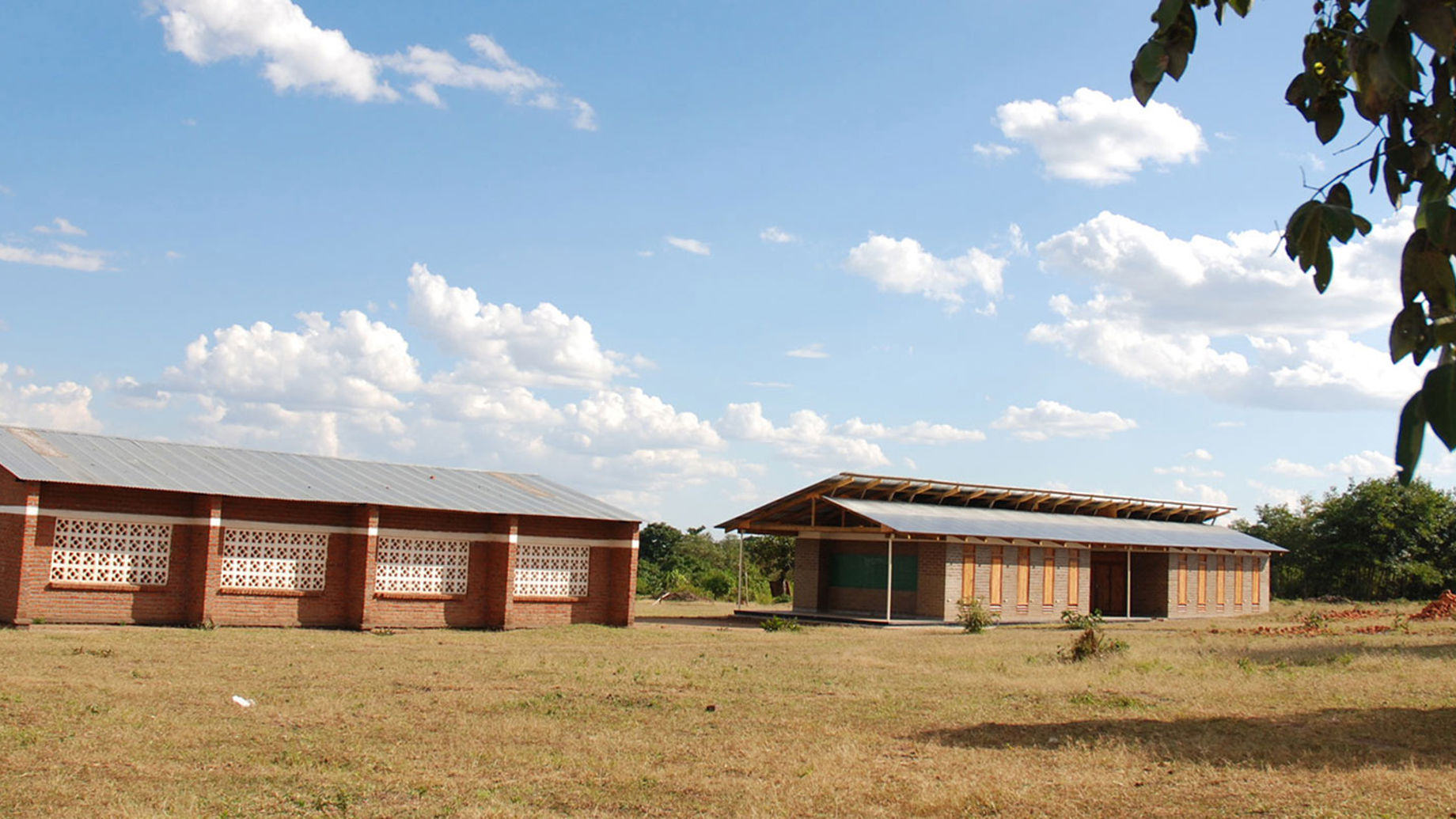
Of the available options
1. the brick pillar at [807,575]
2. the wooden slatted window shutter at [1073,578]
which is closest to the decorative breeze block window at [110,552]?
the brick pillar at [807,575]

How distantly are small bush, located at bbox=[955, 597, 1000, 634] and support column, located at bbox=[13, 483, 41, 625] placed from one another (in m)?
19.3

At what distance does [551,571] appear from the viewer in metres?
26.7

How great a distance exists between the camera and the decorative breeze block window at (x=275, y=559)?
2258 centimetres

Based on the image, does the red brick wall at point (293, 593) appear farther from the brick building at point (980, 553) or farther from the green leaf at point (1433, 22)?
the green leaf at point (1433, 22)

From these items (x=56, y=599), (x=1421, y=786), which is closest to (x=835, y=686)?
(x=1421, y=786)

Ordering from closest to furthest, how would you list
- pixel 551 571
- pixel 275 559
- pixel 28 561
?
pixel 28 561
pixel 275 559
pixel 551 571

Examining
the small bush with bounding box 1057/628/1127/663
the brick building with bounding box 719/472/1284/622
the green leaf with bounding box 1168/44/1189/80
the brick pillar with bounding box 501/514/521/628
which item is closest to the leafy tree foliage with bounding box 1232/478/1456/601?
the brick building with bounding box 719/472/1284/622

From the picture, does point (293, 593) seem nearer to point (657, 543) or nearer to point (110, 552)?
point (110, 552)

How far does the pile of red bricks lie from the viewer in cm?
3322

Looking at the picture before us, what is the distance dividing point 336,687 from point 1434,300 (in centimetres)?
1376

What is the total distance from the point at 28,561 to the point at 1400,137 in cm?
2226

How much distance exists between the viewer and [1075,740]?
10.9m

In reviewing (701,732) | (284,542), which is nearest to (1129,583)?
(284,542)

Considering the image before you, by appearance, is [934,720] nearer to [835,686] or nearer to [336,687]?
→ [835,686]
